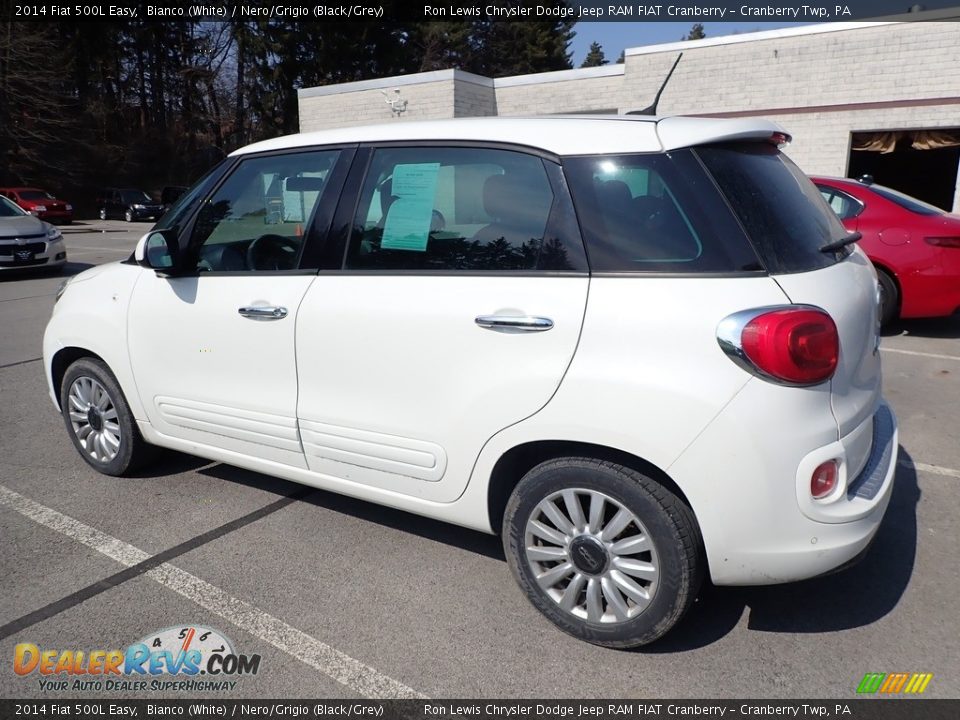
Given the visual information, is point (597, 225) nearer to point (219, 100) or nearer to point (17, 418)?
point (17, 418)

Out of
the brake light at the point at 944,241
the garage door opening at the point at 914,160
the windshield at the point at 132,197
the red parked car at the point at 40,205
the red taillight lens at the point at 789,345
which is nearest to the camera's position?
the red taillight lens at the point at 789,345

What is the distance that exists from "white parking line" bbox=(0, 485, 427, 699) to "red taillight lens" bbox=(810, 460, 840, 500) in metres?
1.45

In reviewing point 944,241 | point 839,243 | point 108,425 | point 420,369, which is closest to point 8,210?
point 108,425

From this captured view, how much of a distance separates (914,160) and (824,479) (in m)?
16.1

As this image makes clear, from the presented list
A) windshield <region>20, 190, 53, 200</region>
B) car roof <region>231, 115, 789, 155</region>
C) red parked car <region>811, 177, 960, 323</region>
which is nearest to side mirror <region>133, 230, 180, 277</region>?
car roof <region>231, 115, 789, 155</region>

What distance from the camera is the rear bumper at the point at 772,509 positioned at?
2322 millimetres

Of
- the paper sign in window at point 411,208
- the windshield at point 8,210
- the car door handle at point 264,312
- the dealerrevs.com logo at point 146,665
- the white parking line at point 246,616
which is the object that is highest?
the windshield at point 8,210

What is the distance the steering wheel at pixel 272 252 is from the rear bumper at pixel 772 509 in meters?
1.93

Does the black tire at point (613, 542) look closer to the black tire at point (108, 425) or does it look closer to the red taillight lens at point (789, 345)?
the red taillight lens at point (789, 345)

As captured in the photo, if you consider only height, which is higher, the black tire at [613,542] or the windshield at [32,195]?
the windshield at [32,195]

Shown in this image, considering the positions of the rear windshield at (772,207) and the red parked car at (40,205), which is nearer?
the rear windshield at (772,207)

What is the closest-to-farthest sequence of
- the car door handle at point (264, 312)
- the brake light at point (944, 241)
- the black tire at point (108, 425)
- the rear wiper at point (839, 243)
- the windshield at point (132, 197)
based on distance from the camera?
the rear wiper at point (839, 243)
the car door handle at point (264, 312)
the black tire at point (108, 425)
the brake light at point (944, 241)
the windshield at point (132, 197)

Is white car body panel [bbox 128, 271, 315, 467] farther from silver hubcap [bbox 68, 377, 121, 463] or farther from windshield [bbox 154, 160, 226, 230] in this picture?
silver hubcap [bbox 68, 377, 121, 463]

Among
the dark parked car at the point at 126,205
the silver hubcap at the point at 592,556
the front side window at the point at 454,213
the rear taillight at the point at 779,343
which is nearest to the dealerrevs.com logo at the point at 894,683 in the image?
the silver hubcap at the point at 592,556
